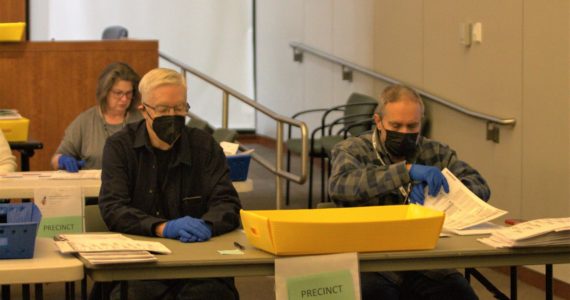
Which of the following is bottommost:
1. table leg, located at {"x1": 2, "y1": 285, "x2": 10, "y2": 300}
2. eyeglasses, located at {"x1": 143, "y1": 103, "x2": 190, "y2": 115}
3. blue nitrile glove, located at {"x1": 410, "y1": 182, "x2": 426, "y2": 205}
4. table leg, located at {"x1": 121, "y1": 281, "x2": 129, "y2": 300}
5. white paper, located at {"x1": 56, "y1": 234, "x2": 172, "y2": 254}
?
table leg, located at {"x1": 2, "y1": 285, "x2": 10, "y2": 300}

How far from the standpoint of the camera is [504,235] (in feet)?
10.8

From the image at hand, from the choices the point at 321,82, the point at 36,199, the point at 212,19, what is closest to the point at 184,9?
the point at 212,19

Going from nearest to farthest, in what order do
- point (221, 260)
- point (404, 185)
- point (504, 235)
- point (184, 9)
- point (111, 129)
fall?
point (221, 260), point (504, 235), point (404, 185), point (111, 129), point (184, 9)

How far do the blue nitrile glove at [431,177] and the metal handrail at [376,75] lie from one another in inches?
86.6

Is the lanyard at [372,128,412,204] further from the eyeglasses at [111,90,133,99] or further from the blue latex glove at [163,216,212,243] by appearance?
the eyeglasses at [111,90,133,99]

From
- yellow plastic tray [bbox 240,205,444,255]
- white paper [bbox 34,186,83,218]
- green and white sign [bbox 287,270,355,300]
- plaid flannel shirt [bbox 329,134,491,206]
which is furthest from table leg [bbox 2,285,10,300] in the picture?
plaid flannel shirt [bbox 329,134,491,206]

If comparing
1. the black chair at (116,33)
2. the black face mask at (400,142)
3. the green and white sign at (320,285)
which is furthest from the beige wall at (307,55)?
the green and white sign at (320,285)

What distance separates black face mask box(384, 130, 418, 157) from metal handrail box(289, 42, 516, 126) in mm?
2035

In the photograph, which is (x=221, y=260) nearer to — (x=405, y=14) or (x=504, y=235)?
(x=504, y=235)

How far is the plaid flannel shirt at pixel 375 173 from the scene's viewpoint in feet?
12.4

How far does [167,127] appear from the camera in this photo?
12.2 feet

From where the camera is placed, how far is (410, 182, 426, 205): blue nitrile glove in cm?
378

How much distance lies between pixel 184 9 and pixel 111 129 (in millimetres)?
6604

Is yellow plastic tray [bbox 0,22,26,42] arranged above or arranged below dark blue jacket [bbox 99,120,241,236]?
above
